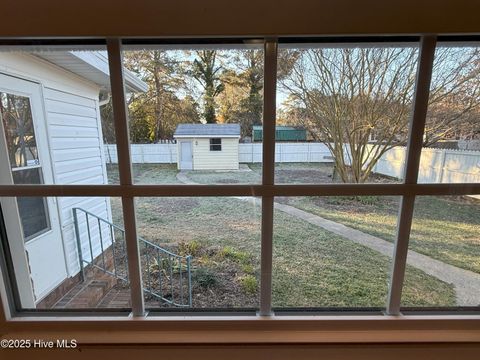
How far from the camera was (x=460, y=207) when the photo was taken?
88 centimetres

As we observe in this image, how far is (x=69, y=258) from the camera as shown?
99 centimetres

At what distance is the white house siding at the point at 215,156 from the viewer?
34.0 inches

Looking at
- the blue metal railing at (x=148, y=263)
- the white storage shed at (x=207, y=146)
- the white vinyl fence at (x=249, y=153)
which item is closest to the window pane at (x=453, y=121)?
the white vinyl fence at (x=249, y=153)

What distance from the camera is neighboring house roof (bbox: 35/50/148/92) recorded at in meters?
0.80

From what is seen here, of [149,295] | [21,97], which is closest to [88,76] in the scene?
[21,97]

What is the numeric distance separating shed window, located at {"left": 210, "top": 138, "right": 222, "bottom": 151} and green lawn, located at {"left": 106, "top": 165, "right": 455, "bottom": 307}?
0.21 meters

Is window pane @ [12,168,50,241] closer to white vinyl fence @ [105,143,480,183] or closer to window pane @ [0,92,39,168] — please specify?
window pane @ [0,92,39,168]

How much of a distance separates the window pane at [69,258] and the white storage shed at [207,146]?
0.39 metres

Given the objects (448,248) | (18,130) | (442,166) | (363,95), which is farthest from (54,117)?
(448,248)

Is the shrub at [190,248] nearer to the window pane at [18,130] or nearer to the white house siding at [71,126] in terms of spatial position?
the white house siding at [71,126]

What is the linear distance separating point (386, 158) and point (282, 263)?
54cm

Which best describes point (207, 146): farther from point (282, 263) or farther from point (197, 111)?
point (282, 263)

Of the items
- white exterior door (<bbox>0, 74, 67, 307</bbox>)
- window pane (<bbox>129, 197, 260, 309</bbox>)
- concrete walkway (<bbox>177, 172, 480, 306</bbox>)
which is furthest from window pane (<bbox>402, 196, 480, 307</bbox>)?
white exterior door (<bbox>0, 74, 67, 307</bbox>)

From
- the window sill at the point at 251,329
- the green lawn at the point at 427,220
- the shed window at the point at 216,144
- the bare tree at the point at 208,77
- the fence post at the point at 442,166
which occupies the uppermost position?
the bare tree at the point at 208,77
